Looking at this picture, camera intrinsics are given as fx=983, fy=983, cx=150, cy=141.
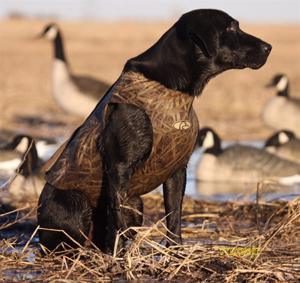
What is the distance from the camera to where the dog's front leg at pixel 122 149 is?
561 centimetres

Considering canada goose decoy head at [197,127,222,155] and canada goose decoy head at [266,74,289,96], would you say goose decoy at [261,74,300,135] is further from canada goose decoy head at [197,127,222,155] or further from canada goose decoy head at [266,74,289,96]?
canada goose decoy head at [197,127,222,155]

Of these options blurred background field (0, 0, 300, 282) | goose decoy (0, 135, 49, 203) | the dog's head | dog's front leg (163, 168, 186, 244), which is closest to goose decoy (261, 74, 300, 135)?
blurred background field (0, 0, 300, 282)

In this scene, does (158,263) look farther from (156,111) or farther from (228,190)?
(228,190)

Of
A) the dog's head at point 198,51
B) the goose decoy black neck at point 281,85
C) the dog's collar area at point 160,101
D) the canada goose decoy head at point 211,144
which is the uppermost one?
the dog's head at point 198,51

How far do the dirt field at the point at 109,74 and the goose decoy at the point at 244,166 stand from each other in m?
3.44

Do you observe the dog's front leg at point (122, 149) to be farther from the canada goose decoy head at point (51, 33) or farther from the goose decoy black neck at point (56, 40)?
the canada goose decoy head at point (51, 33)

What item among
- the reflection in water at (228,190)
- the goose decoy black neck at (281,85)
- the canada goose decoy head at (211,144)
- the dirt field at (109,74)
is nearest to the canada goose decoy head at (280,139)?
the canada goose decoy head at (211,144)

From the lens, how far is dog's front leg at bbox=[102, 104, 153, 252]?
5.61m

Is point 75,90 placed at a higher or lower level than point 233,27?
lower

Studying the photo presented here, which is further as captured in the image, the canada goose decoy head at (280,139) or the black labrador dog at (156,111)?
the canada goose decoy head at (280,139)

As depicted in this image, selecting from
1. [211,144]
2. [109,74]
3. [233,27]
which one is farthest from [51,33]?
[233,27]

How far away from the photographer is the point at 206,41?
5.59m

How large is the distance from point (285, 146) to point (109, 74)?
40.9ft

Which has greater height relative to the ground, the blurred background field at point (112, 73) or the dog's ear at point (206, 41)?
the dog's ear at point (206, 41)
